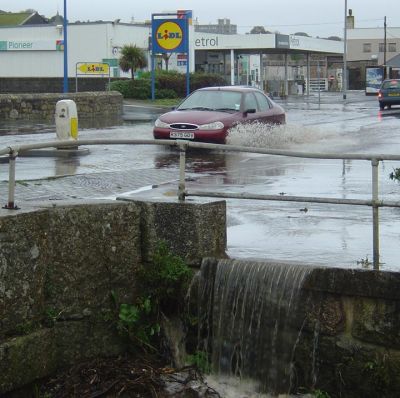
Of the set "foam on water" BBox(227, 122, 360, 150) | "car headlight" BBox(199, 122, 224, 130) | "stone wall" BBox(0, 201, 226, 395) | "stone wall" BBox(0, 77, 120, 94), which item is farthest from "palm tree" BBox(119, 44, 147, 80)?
"stone wall" BBox(0, 201, 226, 395)

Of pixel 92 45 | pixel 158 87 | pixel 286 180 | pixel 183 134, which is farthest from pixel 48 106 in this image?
pixel 92 45

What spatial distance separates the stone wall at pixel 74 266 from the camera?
621cm

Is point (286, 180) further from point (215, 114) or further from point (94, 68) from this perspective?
point (94, 68)

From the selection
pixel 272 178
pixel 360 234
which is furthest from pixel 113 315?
pixel 272 178

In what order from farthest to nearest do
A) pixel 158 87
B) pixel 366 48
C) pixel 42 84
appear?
pixel 366 48 → pixel 42 84 → pixel 158 87

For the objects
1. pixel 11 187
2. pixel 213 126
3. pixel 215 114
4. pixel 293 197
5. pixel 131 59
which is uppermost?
pixel 131 59

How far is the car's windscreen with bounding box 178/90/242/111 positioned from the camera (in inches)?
784

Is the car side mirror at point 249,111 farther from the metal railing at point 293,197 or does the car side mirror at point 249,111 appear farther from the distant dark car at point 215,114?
the metal railing at point 293,197

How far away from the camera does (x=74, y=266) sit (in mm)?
6773

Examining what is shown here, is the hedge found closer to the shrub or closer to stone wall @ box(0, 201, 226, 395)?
the shrub

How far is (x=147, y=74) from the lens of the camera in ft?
165

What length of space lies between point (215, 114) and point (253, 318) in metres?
12.5

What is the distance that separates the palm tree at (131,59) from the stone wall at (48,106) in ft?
65.7

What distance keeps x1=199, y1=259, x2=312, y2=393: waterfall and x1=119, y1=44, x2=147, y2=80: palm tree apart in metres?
46.8
